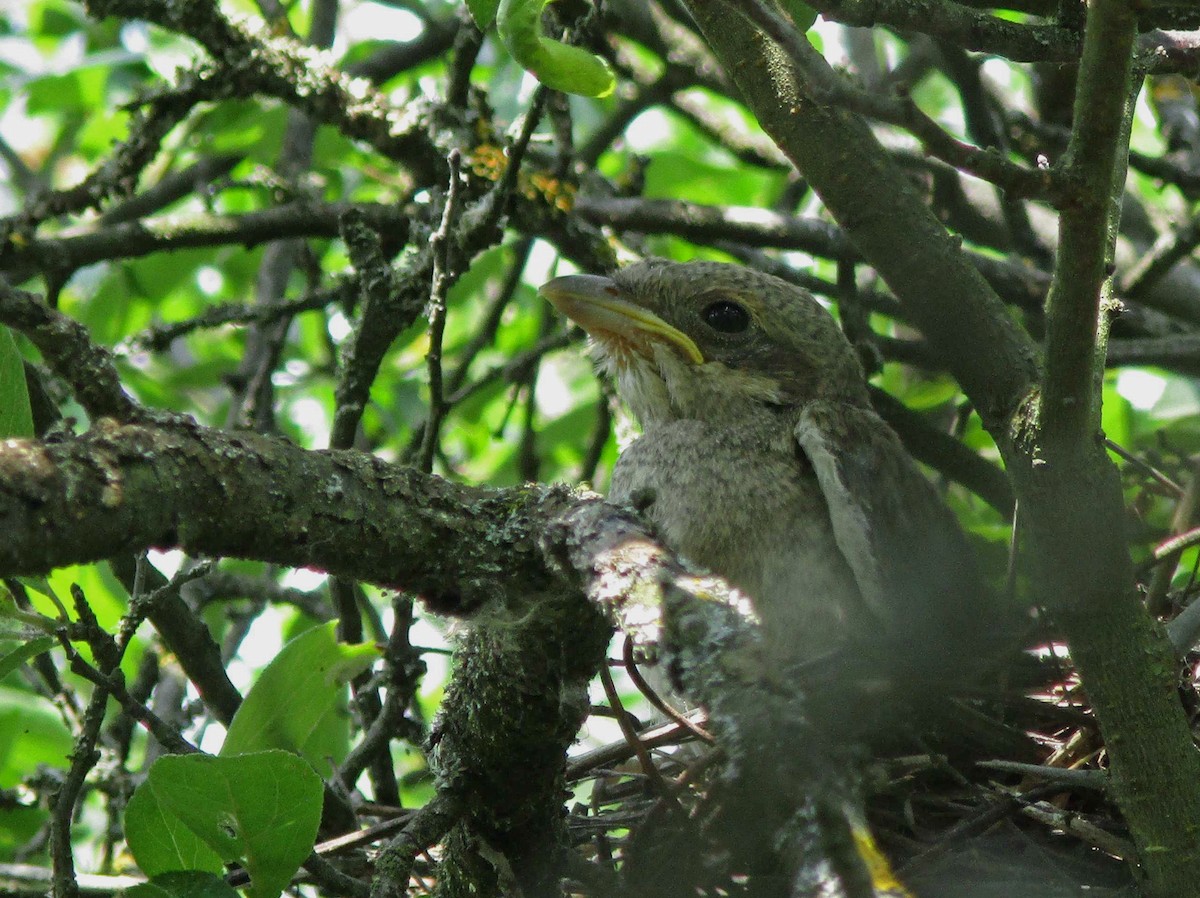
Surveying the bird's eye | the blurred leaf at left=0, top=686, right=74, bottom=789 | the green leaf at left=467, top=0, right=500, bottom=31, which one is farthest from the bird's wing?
the blurred leaf at left=0, top=686, right=74, bottom=789

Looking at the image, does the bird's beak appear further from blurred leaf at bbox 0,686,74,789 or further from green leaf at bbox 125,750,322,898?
blurred leaf at bbox 0,686,74,789

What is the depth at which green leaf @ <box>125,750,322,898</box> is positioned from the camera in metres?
2.27

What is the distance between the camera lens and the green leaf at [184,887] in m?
2.24

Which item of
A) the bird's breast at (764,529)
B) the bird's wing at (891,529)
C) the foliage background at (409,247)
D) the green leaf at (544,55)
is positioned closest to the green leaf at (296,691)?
the foliage background at (409,247)

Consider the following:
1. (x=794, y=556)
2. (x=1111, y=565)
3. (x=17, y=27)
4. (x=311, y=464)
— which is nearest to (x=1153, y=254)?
(x=794, y=556)

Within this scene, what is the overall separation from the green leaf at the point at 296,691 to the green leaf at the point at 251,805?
1.76ft

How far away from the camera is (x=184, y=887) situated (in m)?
2.36

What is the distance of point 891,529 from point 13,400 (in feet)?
6.87

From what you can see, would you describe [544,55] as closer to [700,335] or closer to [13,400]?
[13,400]

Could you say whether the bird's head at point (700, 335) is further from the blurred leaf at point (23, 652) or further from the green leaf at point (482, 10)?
the blurred leaf at point (23, 652)

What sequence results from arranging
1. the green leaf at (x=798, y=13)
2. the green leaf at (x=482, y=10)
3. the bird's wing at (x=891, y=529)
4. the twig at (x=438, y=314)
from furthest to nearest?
the bird's wing at (x=891, y=529) < the twig at (x=438, y=314) < the green leaf at (x=798, y=13) < the green leaf at (x=482, y=10)

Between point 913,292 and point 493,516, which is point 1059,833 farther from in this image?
point 493,516

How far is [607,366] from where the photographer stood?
162 inches

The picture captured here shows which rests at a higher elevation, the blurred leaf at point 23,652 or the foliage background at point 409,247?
the foliage background at point 409,247
